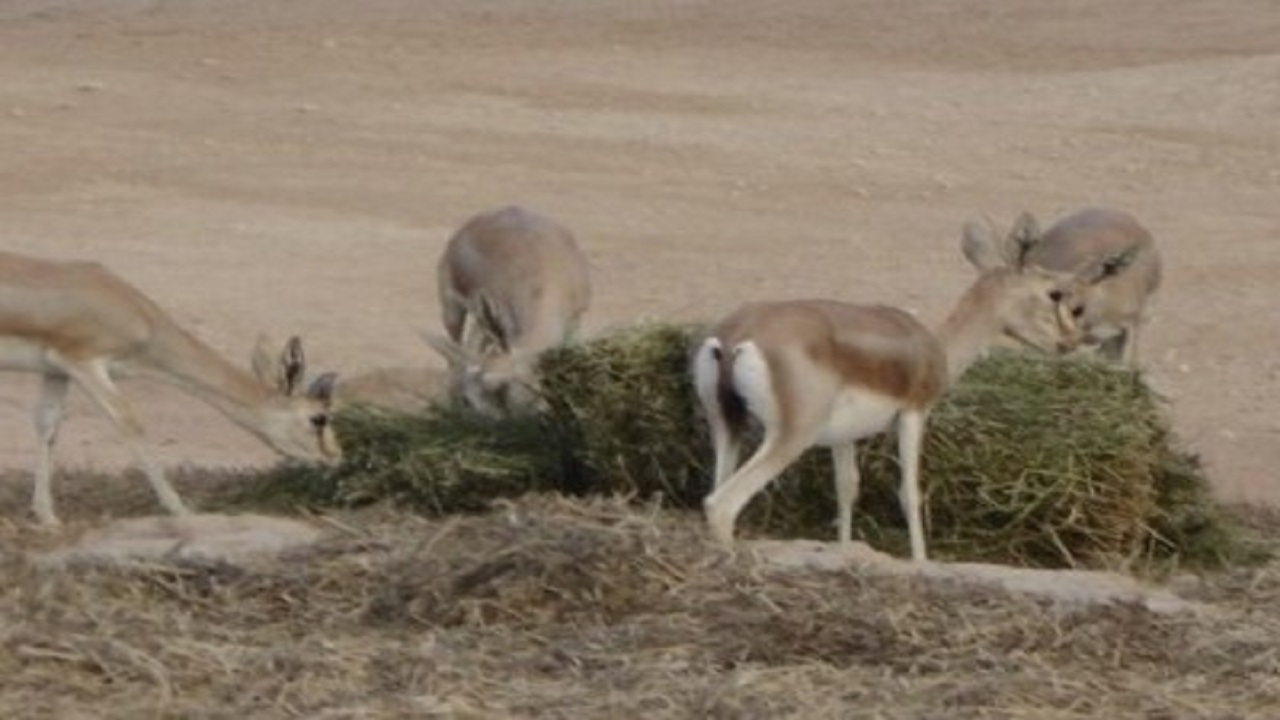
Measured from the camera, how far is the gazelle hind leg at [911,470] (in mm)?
11070

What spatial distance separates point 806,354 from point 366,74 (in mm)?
15078

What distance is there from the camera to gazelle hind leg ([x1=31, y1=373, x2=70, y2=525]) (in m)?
11.7

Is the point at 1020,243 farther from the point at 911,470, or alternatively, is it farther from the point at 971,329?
the point at 911,470

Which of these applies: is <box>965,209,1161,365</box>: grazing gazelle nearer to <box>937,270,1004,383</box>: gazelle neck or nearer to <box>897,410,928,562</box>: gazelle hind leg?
<box>937,270,1004,383</box>: gazelle neck

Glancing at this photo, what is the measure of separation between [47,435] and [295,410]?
91 centimetres

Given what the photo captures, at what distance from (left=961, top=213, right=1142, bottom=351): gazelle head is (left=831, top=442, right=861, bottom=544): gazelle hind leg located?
1.37 m

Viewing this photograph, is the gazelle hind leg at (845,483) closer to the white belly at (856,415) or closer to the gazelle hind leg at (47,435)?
the white belly at (856,415)

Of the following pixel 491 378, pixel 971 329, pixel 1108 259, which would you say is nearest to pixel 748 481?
pixel 971 329

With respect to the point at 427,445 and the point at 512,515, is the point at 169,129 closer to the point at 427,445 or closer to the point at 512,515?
the point at 427,445

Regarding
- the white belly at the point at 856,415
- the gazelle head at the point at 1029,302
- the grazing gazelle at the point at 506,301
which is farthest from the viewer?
the grazing gazelle at the point at 506,301

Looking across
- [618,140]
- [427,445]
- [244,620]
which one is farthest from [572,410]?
[618,140]

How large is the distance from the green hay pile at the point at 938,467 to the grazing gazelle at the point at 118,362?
0.75 m

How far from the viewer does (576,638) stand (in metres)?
8.95

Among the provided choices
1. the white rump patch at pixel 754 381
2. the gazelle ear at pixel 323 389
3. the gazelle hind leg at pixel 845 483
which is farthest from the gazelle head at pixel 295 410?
the white rump patch at pixel 754 381
